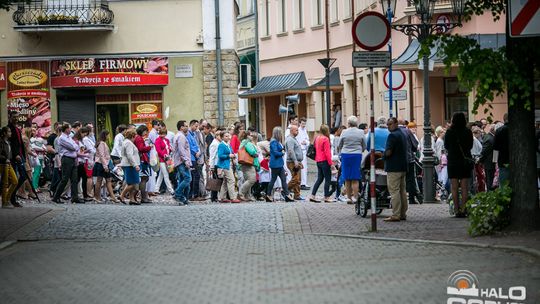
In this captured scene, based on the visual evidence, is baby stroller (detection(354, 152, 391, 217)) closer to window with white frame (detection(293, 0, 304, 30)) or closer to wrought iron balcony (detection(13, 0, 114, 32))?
wrought iron balcony (detection(13, 0, 114, 32))

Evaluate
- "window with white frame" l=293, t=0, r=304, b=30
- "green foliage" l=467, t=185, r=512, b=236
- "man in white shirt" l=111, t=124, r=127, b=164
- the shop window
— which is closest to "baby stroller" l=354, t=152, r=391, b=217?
"green foliage" l=467, t=185, r=512, b=236

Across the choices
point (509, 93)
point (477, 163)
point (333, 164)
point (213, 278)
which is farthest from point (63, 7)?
point (213, 278)

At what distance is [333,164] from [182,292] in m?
18.1

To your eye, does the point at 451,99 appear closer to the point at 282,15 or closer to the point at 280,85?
the point at 280,85

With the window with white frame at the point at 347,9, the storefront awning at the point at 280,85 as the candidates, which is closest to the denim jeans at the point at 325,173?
the window with white frame at the point at 347,9

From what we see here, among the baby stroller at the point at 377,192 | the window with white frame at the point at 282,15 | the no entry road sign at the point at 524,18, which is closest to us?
the no entry road sign at the point at 524,18

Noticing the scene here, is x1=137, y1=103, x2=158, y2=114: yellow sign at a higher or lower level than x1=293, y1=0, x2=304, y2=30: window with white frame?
lower

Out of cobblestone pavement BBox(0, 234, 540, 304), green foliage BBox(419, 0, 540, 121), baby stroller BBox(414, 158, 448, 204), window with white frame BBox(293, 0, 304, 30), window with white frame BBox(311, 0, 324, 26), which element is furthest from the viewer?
window with white frame BBox(293, 0, 304, 30)

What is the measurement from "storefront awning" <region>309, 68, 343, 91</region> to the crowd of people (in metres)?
28.3

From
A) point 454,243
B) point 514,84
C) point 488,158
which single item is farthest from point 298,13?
point 454,243

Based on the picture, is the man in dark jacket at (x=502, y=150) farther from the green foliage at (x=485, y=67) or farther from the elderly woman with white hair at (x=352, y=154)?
the elderly woman with white hair at (x=352, y=154)

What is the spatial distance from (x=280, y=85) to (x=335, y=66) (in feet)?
21.7

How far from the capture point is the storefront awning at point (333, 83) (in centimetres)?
6033

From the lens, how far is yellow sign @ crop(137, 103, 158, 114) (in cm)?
3862
